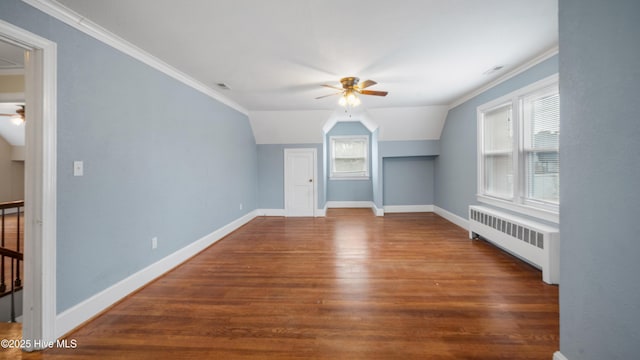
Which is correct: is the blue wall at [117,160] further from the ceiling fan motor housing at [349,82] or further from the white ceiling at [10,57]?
the ceiling fan motor housing at [349,82]

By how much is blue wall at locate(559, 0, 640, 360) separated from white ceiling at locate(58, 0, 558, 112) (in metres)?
0.96

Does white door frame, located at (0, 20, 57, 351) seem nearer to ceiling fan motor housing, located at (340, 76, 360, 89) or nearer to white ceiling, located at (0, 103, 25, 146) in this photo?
ceiling fan motor housing, located at (340, 76, 360, 89)

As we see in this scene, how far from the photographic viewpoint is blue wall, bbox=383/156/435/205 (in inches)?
266

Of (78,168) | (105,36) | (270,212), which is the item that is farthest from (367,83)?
(270,212)

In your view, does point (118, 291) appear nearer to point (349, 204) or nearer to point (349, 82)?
point (349, 82)

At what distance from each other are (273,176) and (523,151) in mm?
5043

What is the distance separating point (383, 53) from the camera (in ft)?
9.13

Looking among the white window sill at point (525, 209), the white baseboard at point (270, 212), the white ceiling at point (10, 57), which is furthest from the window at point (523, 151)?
the white ceiling at point (10, 57)

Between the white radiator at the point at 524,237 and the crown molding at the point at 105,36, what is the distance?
4.71 metres

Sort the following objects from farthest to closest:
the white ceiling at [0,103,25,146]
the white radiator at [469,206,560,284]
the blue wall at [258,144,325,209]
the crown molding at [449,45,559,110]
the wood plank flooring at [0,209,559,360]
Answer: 1. the blue wall at [258,144,325,209]
2. the white ceiling at [0,103,25,146]
3. the crown molding at [449,45,559,110]
4. the white radiator at [469,206,560,284]
5. the wood plank flooring at [0,209,559,360]

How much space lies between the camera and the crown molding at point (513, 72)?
2801mm

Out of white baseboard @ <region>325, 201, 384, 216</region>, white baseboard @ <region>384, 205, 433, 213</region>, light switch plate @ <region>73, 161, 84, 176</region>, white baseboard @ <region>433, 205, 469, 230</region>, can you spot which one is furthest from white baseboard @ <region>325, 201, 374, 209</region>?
light switch plate @ <region>73, 161, 84, 176</region>

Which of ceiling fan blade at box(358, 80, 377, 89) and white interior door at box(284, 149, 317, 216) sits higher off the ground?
ceiling fan blade at box(358, 80, 377, 89)

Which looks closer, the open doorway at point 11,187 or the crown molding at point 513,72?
the open doorway at point 11,187
